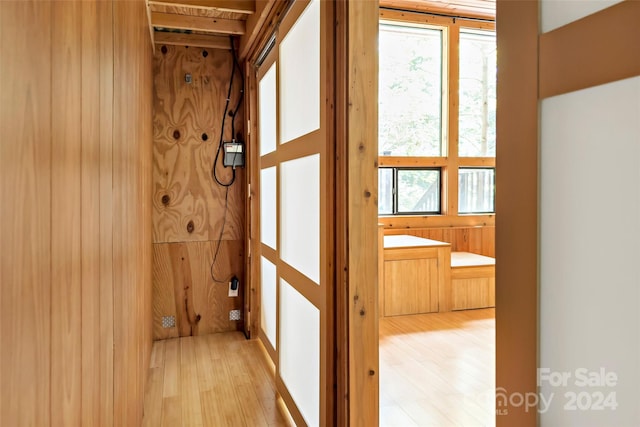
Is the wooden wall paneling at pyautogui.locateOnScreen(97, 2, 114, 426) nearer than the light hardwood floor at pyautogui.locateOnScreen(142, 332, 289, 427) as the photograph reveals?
Yes

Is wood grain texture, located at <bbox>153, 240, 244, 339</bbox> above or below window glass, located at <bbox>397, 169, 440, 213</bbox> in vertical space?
below

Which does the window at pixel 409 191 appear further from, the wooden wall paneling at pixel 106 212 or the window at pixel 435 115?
the wooden wall paneling at pixel 106 212

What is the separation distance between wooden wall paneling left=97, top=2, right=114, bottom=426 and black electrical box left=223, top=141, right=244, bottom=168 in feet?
8.76

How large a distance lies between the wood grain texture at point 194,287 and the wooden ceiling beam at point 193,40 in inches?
69.3

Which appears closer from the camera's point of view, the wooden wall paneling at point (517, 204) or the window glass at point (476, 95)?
the wooden wall paneling at point (517, 204)

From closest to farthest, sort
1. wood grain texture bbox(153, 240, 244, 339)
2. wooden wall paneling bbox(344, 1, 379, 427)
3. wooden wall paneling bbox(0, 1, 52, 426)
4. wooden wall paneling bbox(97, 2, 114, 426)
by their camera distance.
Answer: wooden wall paneling bbox(0, 1, 52, 426)
wooden wall paneling bbox(97, 2, 114, 426)
wooden wall paneling bbox(344, 1, 379, 427)
wood grain texture bbox(153, 240, 244, 339)

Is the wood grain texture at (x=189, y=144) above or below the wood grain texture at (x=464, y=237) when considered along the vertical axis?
above

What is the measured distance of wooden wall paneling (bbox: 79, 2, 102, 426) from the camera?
0.87m

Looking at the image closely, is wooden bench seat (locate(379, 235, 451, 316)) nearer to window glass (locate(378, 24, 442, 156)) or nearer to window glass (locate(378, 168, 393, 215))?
window glass (locate(378, 168, 393, 215))

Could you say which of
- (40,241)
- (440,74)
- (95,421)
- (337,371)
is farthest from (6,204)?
(440,74)

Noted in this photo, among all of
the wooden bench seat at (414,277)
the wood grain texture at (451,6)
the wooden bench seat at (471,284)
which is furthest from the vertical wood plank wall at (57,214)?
the wood grain texture at (451,6)

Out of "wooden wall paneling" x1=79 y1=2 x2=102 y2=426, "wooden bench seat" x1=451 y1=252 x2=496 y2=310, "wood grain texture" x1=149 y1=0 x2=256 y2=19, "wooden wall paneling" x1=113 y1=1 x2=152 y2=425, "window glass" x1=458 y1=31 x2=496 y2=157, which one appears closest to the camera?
"wooden wall paneling" x1=79 y1=2 x2=102 y2=426

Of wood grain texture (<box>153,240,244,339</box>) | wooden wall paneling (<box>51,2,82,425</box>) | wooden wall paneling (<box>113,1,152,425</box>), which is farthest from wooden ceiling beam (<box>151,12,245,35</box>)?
wooden wall paneling (<box>51,2,82,425</box>)

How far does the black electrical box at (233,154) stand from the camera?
3.94m
